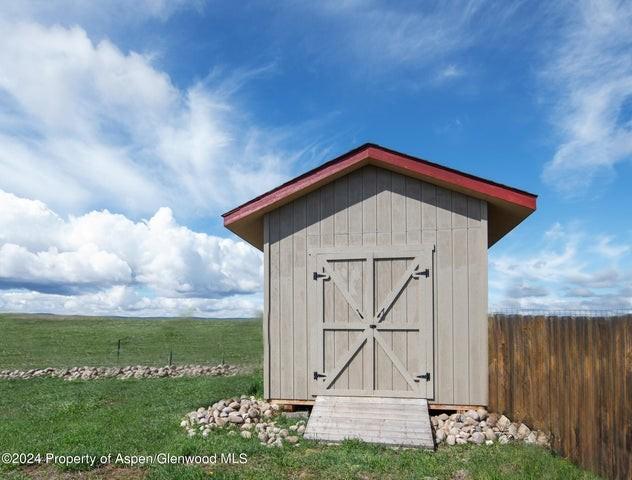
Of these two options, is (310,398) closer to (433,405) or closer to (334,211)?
(433,405)

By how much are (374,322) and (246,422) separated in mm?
2485

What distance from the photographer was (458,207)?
805cm

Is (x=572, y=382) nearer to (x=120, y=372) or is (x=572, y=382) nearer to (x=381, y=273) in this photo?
(x=381, y=273)

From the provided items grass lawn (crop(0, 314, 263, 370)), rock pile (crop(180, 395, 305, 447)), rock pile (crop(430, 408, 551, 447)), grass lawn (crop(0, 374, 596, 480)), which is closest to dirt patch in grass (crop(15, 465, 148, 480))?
grass lawn (crop(0, 374, 596, 480))

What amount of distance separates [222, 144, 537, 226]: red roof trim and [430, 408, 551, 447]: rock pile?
10.5 ft

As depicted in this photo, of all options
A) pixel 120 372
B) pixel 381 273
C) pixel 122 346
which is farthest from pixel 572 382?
pixel 122 346

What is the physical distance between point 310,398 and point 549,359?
373 centimetres

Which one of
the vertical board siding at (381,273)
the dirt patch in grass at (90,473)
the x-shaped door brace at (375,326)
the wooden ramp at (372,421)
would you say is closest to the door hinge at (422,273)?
the x-shaped door brace at (375,326)

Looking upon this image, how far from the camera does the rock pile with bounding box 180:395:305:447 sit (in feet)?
22.8

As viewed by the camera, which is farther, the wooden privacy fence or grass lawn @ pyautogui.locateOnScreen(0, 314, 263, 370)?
grass lawn @ pyautogui.locateOnScreen(0, 314, 263, 370)

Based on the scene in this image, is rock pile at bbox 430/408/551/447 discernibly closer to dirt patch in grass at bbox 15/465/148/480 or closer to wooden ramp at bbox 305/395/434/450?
wooden ramp at bbox 305/395/434/450

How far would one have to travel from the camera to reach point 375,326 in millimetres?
8109

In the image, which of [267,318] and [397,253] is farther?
[267,318]

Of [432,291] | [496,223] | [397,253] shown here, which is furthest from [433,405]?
[496,223]
